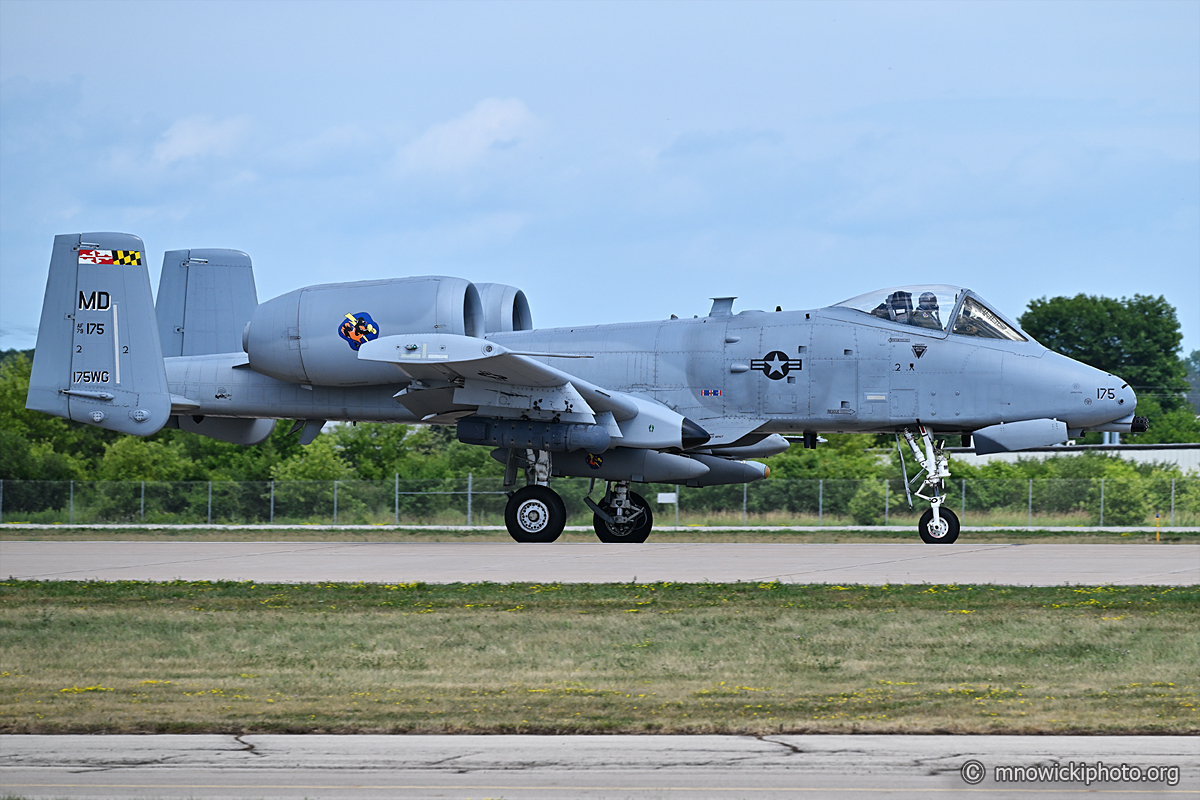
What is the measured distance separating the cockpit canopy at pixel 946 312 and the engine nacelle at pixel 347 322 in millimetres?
6953

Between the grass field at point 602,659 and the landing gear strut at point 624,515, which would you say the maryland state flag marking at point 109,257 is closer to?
the landing gear strut at point 624,515

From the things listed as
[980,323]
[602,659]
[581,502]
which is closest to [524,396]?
[980,323]

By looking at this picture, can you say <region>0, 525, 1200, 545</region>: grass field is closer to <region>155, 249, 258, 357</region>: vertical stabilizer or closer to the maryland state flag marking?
<region>155, 249, 258, 357</region>: vertical stabilizer

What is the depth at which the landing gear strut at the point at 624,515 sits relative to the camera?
22.4 meters

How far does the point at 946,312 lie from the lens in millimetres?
20797

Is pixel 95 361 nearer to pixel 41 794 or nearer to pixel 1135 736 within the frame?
pixel 41 794

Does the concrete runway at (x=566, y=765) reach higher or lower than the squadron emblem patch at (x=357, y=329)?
lower

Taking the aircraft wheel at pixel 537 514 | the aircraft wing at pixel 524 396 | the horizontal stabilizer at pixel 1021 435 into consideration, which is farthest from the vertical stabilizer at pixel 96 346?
the horizontal stabilizer at pixel 1021 435

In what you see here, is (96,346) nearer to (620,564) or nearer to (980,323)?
(620,564)

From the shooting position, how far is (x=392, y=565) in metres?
17.4

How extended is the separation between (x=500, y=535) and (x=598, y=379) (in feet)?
21.2

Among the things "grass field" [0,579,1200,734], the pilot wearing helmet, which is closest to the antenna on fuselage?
the pilot wearing helmet

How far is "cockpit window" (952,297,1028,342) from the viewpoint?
20.8m

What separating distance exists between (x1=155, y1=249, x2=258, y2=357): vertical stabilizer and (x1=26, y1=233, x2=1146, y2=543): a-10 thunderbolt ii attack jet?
2604 mm
